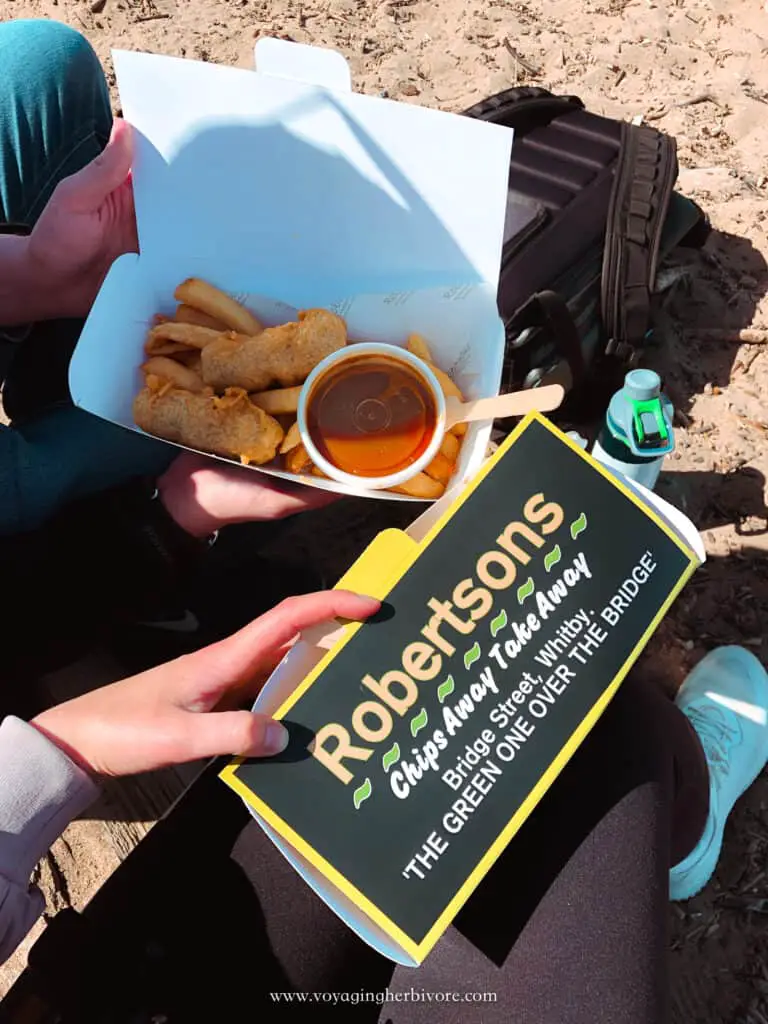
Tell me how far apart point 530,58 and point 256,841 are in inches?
110

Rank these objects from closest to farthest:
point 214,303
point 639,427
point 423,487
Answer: point 423,487 → point 214,303 → point 639,427

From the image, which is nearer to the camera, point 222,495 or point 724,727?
point 222,495

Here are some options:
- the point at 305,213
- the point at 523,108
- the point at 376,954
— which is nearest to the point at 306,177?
the point at 305,213

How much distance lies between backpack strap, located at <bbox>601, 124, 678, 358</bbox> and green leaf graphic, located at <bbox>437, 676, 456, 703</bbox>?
136 centimetres

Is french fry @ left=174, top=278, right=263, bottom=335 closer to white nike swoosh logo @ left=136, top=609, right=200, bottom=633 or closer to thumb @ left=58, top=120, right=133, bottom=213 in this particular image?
thumb @ left=58, top=120, right=133, bottom=213

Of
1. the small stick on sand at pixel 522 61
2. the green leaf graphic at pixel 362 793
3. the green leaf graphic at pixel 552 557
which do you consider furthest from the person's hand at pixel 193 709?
the small stick on sand at pixel 522 61

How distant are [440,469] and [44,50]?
145 centimetres

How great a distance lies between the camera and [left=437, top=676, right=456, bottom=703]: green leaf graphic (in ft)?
3.44

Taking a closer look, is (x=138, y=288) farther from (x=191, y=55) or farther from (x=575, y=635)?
(x=191, y=55)

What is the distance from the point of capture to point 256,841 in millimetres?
1335

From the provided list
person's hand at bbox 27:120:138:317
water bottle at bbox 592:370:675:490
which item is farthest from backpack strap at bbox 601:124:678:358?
person's hand at bbox 27:120:138:317

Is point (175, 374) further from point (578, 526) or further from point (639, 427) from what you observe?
point (639, 427)

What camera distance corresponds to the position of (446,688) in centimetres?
105

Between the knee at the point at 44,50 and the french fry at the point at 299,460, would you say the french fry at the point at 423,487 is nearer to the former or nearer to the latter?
the french fry at the point at 299,460
